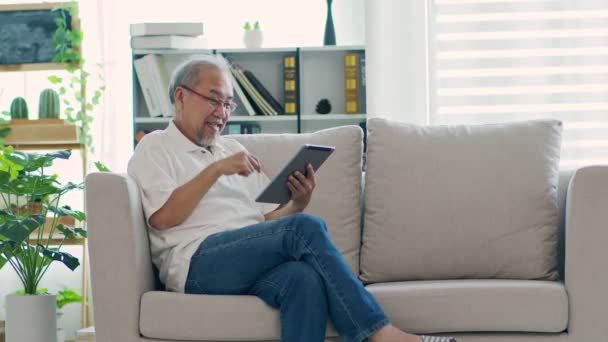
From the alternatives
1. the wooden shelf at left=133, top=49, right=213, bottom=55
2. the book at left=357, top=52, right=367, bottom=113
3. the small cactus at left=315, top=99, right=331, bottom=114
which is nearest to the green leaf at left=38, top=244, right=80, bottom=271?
the wooden shelf at left=133, top=49, right=213, bottom=55

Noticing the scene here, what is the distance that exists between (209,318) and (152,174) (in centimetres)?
46

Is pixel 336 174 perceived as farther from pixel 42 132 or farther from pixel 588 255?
pixel 42 132

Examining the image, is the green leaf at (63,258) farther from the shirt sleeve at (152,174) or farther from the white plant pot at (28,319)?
the shirt sleeve at (152,174)

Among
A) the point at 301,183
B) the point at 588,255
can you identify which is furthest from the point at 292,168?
the point at 588,255

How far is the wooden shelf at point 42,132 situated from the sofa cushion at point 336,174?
1.52 m

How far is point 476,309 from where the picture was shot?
8.05 feet

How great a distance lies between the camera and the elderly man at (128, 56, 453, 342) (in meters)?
2.29

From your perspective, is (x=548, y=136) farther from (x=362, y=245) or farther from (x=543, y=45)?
(x=543, y=45)

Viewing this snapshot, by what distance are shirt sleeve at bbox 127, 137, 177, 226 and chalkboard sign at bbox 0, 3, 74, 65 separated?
1.88 meters

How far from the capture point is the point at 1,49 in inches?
170

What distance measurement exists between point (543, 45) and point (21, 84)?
2.56 m

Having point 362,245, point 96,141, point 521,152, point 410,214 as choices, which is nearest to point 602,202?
point 521,152

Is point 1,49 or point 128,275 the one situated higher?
point 1,49

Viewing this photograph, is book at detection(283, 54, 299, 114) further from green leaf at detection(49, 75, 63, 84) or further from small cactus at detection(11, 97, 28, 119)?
small cactus at detection(11, 97, 28, 119)
